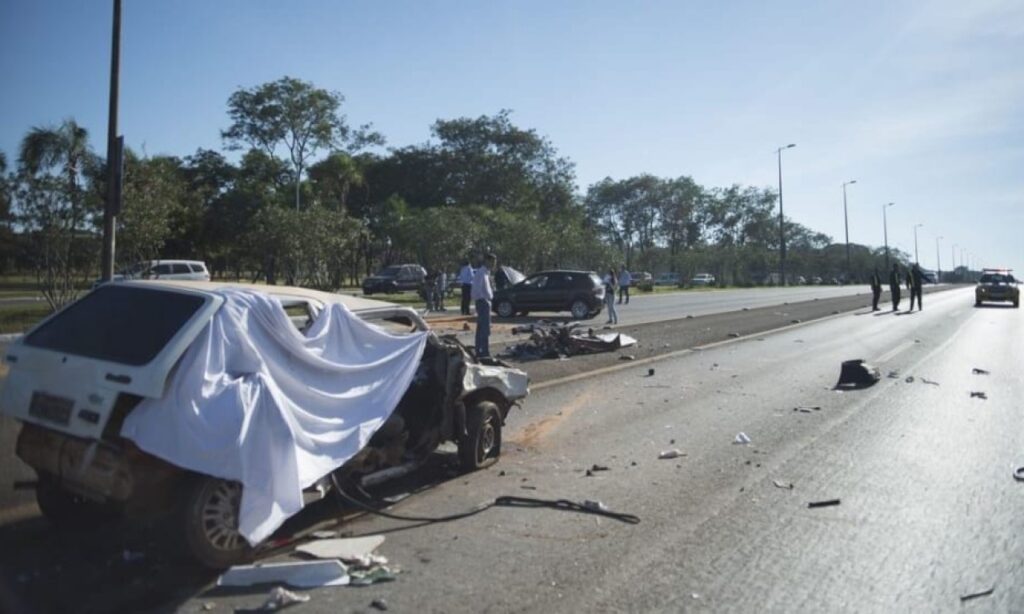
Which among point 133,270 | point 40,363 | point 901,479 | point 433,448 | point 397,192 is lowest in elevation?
point 901,479

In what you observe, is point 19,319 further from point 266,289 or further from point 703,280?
point 703,280

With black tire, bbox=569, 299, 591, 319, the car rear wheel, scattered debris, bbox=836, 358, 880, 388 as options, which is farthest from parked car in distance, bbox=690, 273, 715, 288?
scattered debris, bbox=836, 358, 880, 388

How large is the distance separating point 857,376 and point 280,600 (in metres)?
10.7

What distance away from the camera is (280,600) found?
3.98m

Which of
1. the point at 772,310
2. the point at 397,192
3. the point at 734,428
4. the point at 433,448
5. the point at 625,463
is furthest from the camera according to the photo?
the point at 397,192

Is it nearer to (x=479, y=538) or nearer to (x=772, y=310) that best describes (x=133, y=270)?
(x=479, y=538)

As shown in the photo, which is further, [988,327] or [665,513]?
[988,327]

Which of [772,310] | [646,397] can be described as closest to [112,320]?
[646,397]

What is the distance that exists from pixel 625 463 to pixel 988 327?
23081mm

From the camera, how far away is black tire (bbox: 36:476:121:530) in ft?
16.5

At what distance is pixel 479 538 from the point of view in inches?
198

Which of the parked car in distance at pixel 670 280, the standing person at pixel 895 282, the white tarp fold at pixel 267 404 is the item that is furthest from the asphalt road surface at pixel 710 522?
the parked car in distance at pixel 670 280

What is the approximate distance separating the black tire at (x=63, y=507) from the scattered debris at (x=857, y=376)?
1045cm

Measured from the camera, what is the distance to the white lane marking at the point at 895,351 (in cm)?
1598
